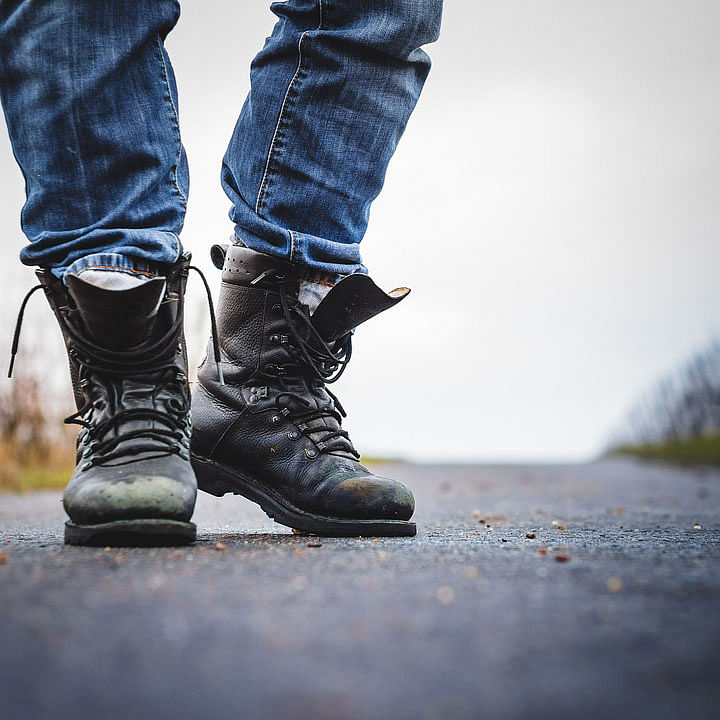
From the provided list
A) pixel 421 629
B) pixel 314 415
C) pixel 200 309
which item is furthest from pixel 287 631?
pixel 200 309

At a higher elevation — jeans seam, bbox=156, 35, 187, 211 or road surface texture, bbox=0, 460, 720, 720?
jeans seam, bbox=156, 35, 187, 211

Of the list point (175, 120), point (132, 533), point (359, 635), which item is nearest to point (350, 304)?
point (175, 120)

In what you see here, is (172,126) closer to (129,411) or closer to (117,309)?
(117,309)

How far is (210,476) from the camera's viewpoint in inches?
68.6

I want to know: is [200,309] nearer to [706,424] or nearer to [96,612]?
[96,612]

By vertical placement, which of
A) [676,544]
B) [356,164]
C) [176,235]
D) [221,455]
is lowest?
[676,544]

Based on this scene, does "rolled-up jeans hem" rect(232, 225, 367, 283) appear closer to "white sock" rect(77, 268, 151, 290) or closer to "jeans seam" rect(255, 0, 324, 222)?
"jeans seam" rect(255, 0, 324, 222)

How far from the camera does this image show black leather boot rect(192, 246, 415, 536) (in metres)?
1.65

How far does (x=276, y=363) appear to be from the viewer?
5.62 feet

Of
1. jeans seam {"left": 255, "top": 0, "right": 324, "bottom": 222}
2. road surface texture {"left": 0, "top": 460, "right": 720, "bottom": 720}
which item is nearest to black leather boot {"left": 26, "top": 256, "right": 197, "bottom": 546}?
road surface texture {"left": 0, "top": 460, "right": 720, "bottom": 720}

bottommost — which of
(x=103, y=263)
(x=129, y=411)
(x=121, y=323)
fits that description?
(x=129, y=411)

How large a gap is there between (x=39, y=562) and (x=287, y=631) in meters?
0.50

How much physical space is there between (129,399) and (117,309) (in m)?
0.18

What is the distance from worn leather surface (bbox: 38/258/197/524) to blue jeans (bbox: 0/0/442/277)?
0.27 ft
